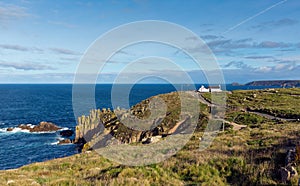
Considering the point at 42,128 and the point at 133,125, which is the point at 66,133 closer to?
the point at 42,128

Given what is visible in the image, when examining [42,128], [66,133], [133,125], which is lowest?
[66,133]

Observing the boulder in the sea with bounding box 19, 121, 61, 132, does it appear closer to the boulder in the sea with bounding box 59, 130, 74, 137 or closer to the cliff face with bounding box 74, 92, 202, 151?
the boulder in the sea with bounding box 59, 130, 74, 137

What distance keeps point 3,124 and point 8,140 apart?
19.1 meters

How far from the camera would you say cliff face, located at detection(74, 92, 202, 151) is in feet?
134

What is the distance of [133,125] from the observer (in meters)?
51.4

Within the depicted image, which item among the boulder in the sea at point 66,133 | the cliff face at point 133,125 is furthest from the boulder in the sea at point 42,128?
the cliff face at point 133,125

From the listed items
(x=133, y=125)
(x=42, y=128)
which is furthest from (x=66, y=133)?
(x=133, y=125)

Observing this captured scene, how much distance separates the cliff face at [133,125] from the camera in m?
40.8

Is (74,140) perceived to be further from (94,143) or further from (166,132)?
(166,132)

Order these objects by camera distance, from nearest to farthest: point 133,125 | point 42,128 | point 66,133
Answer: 1. point 133,125
2. point 66,133
3. point 42,128

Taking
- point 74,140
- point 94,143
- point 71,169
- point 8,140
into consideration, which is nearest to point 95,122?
point 74,140

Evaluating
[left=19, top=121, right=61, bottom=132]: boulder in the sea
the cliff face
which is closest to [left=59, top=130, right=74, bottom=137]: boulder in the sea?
the cliff face

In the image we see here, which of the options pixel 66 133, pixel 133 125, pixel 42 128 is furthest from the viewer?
pixel 42 128

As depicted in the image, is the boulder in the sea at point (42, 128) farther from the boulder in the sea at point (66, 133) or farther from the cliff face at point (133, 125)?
the cliff face at point (133, 125)
